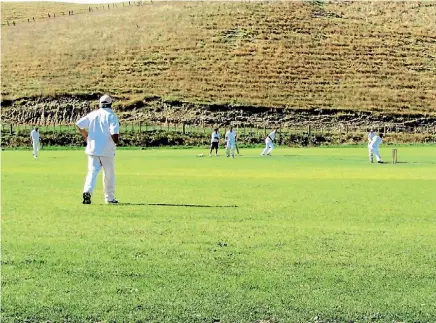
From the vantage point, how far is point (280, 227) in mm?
13312

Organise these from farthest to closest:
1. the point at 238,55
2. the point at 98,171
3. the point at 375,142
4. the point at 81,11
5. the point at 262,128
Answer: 1. the point at 81,11
2. the point at 238,55
3. the point at 262,128
4. the point at 375,142
5. the point at 98,171

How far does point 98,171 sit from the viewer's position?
1672cm

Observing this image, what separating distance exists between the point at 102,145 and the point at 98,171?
540 millimetres

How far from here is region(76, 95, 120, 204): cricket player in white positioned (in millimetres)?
16656

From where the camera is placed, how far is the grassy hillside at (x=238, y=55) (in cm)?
9725

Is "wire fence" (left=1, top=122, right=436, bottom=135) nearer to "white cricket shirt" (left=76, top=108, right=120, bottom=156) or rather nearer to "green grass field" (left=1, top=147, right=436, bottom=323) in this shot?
"white cricket shirt" (left=76, top=108, right=120, bottom=156)

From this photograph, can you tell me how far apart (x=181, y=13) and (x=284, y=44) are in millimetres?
21955

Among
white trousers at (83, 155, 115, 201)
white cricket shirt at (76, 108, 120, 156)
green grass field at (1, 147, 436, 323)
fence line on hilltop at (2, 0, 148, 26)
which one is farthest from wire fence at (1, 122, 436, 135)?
green grass field at (1, 147, 436, 323)

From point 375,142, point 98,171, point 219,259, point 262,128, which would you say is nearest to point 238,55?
point 262,128

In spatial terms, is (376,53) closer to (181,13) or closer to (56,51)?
(181,13)

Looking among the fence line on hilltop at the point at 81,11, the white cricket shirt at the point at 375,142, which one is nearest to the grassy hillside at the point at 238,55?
the fence line on hilltop at the point at 81,11

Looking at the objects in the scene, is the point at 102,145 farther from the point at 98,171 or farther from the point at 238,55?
the point at 238,55

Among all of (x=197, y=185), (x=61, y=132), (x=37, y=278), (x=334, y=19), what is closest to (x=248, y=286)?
(x=37, y=278)

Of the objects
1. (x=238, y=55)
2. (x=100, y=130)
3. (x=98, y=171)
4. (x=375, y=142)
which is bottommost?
(x=375, y=142)
